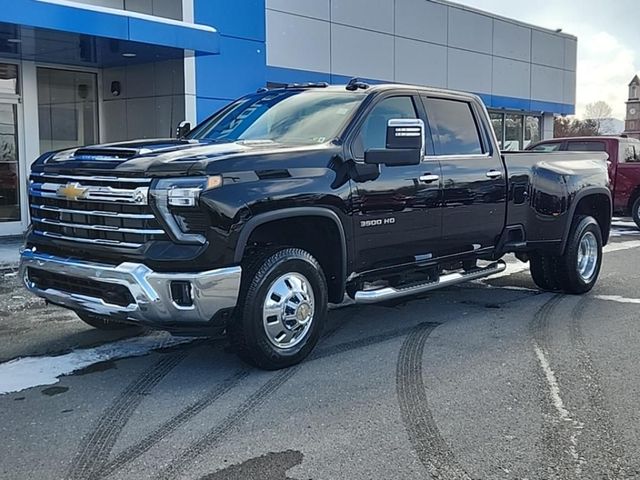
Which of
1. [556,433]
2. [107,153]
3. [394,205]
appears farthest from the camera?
[394,205]

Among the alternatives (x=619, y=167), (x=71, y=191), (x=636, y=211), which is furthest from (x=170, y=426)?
(x=636, y=211)

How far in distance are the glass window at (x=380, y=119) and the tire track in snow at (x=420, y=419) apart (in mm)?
1648

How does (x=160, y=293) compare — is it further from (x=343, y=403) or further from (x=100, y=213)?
(x=343, y=403)

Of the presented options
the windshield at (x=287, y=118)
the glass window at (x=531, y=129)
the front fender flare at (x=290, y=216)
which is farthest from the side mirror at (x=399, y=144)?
the glass window at (x=531, y=129)

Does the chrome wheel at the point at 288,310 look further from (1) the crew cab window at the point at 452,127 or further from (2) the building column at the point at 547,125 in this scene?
(2) the building column at the point at 547,125

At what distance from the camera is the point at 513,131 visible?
25.0m

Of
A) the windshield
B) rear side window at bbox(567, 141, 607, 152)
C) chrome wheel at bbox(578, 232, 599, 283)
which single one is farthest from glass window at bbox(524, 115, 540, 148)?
the windshield

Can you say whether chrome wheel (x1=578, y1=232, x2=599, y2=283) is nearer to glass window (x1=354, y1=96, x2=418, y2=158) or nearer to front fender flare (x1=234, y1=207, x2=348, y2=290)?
glass window (x1=354, y1=96, x2=418, y2=158)

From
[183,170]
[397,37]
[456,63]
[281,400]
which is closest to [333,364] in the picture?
[281,400]

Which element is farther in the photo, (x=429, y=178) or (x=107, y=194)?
(x=429, y=178)

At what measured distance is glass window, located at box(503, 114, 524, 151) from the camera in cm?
2458

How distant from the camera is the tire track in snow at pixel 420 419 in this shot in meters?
3.75

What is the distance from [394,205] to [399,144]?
0.57 m

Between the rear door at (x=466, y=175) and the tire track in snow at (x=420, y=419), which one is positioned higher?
the rear door at (x=466, y=175)
